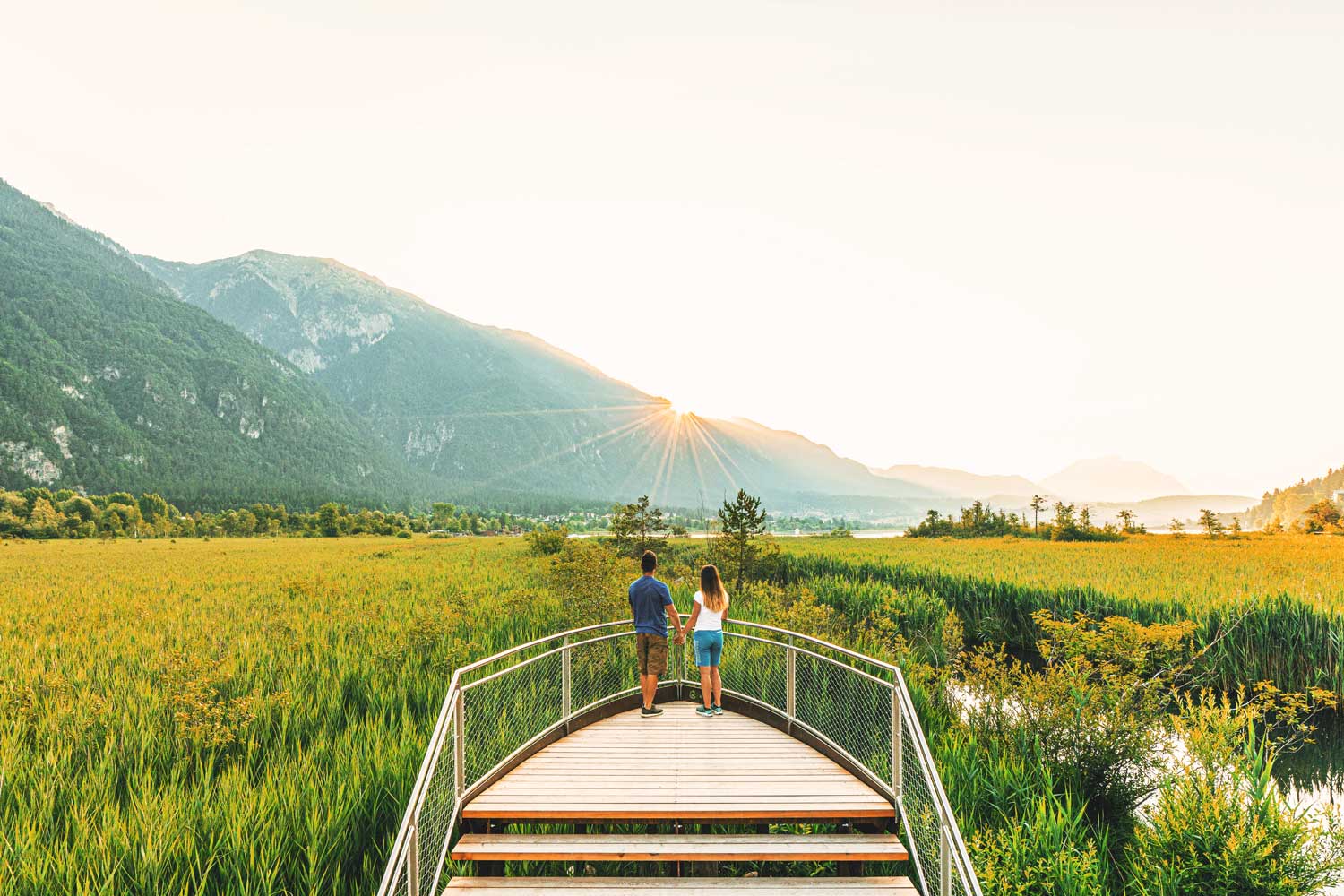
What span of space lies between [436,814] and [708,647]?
13.5 feet

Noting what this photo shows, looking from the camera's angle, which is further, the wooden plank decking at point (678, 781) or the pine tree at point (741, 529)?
the pine tree at point (741, 529)

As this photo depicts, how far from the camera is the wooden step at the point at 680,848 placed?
18.2 ft

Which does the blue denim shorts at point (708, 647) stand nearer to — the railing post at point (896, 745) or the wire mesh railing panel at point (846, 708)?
the wire mesh railing panel at point (846, 708)

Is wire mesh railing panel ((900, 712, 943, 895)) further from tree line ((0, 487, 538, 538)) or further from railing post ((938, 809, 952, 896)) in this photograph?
tree line ((0, 487, 538, 538))

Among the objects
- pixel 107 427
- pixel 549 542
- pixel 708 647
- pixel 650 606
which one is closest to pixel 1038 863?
pixel 708 647

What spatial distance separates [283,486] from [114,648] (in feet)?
580

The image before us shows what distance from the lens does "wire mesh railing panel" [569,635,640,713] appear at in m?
12.1

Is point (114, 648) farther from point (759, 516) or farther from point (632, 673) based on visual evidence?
point (759, 516)

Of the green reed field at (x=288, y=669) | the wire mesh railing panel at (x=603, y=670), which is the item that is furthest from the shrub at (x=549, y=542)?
the wire mesh railing panel at (x=603, y=670)

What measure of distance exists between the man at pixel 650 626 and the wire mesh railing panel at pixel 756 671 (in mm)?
3727

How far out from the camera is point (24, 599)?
22969 millimetres

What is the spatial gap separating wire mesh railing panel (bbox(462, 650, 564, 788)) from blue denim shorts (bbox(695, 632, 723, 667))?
1.96 metres

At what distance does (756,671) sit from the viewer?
43.4 feet

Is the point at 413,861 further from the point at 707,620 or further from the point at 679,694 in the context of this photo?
the point at 679,694
